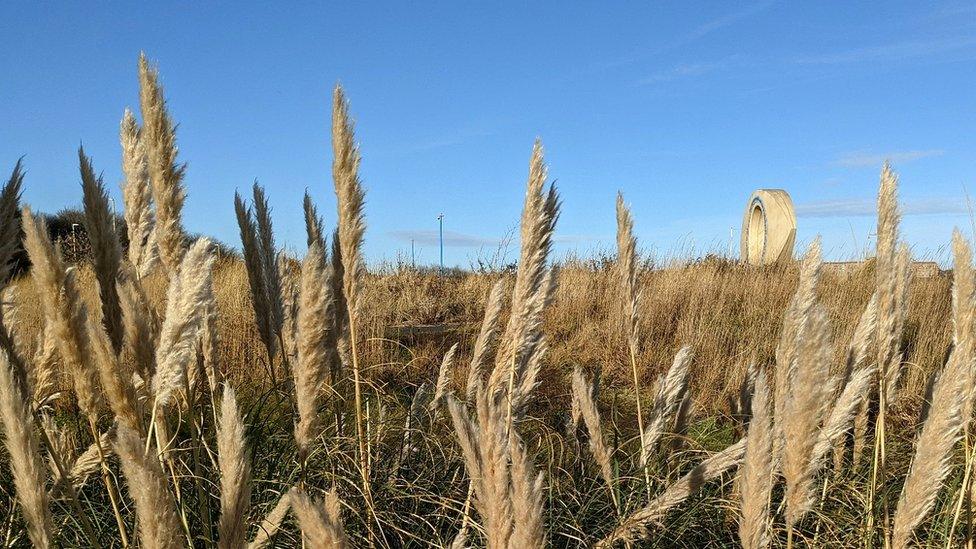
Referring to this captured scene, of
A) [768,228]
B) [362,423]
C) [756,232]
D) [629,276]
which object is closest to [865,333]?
[629,276]

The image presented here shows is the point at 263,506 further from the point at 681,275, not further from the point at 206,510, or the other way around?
the point at 681,275

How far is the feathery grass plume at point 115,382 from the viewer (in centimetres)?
147

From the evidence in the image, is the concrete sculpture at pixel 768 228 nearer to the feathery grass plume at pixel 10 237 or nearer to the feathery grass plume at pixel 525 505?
the feathery grass plume at pixel 10 237

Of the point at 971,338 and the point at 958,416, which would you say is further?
the point at 971,338

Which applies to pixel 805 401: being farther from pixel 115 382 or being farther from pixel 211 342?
pixel 211 342

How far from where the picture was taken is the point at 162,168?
2.06 m

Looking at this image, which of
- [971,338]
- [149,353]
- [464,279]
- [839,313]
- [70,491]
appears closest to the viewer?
[70,491]

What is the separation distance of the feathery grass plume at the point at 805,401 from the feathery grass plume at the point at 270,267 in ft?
5.18

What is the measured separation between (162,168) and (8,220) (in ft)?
1.42

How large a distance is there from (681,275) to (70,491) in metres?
9.01

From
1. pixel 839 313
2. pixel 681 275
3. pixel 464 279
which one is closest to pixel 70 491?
pixel 839 313

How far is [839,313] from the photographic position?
785 cm

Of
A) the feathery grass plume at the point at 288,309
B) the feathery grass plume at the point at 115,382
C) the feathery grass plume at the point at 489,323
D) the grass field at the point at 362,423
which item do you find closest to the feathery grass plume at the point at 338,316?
the grass field at the point at 362,423

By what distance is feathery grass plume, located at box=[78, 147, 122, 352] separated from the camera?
1897 mm
